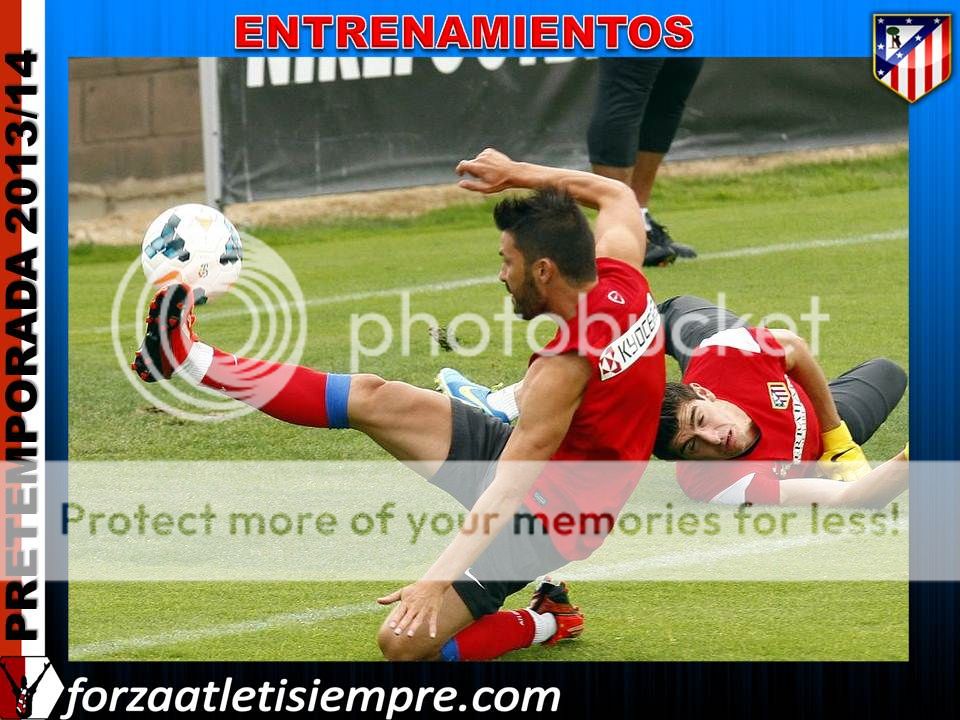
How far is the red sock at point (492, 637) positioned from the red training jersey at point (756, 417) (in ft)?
4.57

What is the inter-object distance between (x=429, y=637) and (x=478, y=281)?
4.93m

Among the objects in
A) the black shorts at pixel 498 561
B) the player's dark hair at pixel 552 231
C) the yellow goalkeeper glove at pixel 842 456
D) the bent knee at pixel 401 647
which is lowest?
the bent knee at pixel 401 647

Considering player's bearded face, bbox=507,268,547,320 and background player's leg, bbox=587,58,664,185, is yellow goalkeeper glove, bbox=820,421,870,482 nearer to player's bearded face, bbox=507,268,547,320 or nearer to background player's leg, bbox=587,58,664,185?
player's bearded face, bbox=507,268,547,320

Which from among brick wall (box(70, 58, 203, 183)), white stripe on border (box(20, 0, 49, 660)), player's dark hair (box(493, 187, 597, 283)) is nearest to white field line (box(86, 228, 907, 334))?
brick wall (box(70, 58, 203, 183))

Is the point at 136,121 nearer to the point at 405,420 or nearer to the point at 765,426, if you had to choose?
the point at 765,426

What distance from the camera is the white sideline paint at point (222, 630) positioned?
4.23 m

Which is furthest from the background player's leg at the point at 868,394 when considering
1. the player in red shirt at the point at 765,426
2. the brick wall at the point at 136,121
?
the brick wall at the point at 136,121

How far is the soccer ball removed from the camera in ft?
16.6

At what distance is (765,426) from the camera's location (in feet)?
18.3

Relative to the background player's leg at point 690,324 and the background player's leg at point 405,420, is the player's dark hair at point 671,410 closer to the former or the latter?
the background player's leg at point 690,324

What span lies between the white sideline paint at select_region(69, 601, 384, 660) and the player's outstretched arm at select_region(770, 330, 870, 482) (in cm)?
Result: 201
